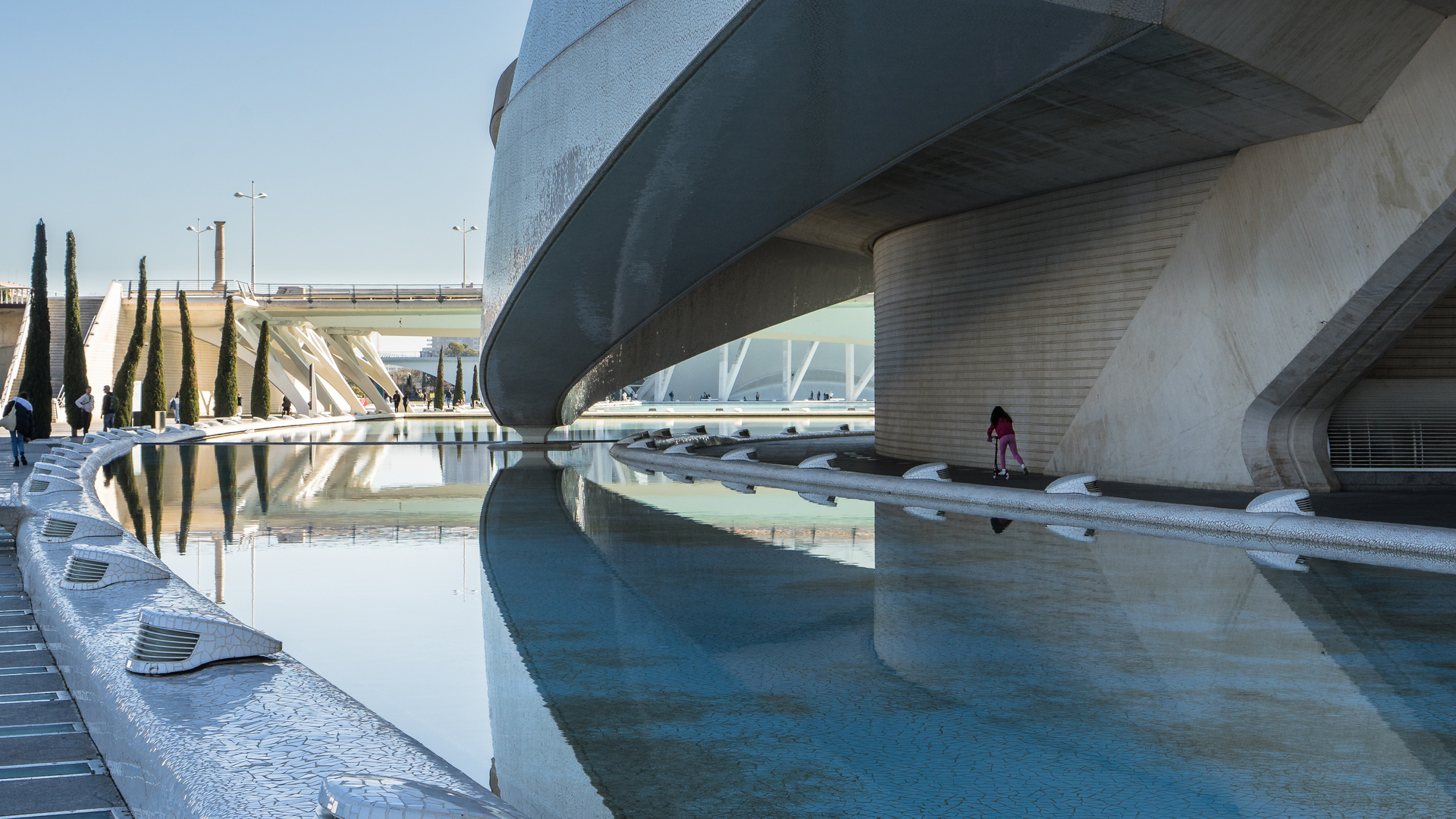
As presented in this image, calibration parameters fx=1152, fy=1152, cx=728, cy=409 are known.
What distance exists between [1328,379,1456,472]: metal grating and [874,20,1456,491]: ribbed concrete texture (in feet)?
1.87

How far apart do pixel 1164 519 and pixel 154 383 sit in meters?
28.9

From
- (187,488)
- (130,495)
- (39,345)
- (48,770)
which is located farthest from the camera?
(39,345)

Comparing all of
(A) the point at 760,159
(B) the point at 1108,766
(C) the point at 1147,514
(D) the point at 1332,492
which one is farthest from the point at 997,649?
(D) the point at 1332,492

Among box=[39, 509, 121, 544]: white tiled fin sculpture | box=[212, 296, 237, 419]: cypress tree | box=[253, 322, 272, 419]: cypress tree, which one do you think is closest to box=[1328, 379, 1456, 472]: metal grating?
box=[39, 509, 121, 544]: white tiled fin sculpture

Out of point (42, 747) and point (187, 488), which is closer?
point (42, 747)

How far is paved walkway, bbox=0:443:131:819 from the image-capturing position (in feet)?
9.23

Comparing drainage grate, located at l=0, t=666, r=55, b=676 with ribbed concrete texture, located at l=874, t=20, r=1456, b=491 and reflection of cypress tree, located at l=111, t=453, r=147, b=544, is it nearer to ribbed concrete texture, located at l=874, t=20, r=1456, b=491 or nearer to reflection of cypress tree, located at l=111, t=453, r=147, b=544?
reflection of cypress tree, located at l=111, t=453, r=147, b=544

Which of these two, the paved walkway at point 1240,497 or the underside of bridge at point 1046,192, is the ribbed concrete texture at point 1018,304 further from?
the paved walkway at point 1240,497

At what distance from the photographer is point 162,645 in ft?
10.5

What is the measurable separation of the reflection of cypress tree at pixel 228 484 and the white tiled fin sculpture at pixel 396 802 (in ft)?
22.4

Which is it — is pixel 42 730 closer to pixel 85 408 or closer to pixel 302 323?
pixel 85 408

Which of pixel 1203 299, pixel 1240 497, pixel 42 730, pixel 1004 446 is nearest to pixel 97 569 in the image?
pixel 42 730

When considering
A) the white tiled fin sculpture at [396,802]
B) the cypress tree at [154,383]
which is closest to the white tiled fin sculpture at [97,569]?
the white tiled fin sculpture at [396,802]

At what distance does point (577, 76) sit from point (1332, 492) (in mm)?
9173
